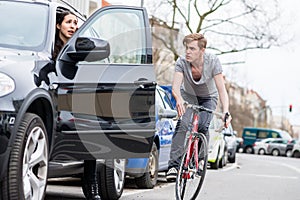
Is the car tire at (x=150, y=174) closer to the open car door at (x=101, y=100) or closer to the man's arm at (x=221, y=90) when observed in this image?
the man's arm at (x=221, y=90)

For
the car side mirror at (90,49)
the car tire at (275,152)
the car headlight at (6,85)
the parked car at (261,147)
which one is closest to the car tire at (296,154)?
the car tire at (275,152)

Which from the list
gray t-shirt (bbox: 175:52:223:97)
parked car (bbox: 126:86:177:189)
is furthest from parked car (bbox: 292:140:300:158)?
gray t-shirt (bbox: 175:52:223:97)

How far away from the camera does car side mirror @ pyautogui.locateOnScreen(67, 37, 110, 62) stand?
225 inches

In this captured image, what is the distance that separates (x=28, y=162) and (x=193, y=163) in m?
2.49

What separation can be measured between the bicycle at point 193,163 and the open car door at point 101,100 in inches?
36.9

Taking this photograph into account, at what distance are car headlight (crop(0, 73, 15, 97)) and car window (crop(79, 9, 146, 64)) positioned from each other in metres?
1.39

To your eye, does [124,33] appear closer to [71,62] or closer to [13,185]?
[71,62]

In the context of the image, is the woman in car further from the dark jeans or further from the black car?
the dark jeans

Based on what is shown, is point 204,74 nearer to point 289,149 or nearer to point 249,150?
point 289,149

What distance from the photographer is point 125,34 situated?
664 cm

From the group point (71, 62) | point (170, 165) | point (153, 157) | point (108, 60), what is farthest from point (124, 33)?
point (153, 157)

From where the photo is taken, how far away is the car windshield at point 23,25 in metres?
5.90

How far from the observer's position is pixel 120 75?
19.7ft

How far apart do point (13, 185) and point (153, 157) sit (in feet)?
17.8
